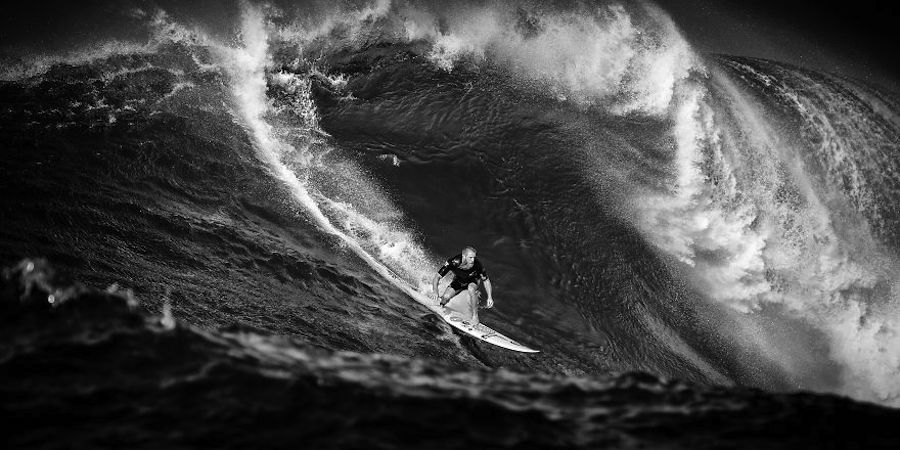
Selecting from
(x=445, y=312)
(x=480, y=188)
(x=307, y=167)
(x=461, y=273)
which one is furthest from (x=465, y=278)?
(x=307, y=167)

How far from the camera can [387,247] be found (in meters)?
9.93

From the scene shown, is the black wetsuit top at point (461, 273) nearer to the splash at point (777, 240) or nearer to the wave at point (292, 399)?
the splash at point (777, 240)

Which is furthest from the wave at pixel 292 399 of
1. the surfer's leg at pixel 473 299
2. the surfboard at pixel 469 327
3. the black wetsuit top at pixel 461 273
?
the black wetsuit top at pixel 461 273

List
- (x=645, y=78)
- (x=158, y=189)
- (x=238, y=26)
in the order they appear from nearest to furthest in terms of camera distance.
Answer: (x=158, y=189)
(x=645, y=78)
(x=238, y=26)

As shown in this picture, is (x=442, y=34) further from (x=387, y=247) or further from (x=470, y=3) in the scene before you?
(x=387, y=247)

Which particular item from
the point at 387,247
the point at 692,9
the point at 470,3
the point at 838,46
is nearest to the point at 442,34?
the point at 470,3

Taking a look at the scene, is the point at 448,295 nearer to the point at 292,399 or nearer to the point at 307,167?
the point at 307,167

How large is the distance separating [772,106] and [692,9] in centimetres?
783

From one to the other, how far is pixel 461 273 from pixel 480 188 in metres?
2.91

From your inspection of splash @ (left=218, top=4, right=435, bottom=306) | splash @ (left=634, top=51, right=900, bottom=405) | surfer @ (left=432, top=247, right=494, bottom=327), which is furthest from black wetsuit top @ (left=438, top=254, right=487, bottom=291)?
splash @ (left=634, top=51, right=900, bottom=405)

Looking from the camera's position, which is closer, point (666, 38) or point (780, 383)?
point (780, 383)

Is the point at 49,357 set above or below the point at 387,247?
below

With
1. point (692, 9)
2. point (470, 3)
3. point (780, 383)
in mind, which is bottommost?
point (780, 383)

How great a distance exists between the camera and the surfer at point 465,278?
8789 millimetres
